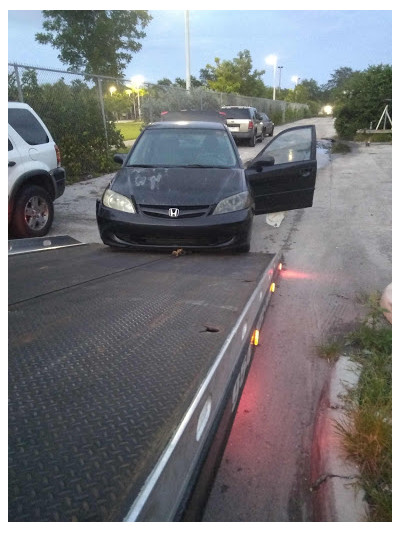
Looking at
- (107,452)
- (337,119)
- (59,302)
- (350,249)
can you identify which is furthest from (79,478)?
(337,119)

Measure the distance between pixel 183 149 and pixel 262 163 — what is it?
1.03 meters

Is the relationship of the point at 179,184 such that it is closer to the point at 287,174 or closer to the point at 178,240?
the point at 178,240

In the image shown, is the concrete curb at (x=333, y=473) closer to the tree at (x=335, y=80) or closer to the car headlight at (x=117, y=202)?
the car headlight at (x=117, y=202)

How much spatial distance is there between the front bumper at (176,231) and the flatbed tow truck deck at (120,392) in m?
1.27

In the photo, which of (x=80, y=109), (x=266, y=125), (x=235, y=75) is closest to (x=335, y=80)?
(x=235, y=75)

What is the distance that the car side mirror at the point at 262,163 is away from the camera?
5219 mm

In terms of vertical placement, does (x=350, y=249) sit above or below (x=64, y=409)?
above

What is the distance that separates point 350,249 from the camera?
222 inches

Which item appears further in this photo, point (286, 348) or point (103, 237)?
point (103, 237)

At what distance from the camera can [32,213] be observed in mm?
5676

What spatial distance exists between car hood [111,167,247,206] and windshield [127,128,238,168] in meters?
0.25

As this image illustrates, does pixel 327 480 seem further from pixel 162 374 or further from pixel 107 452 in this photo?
pixel 107 452
